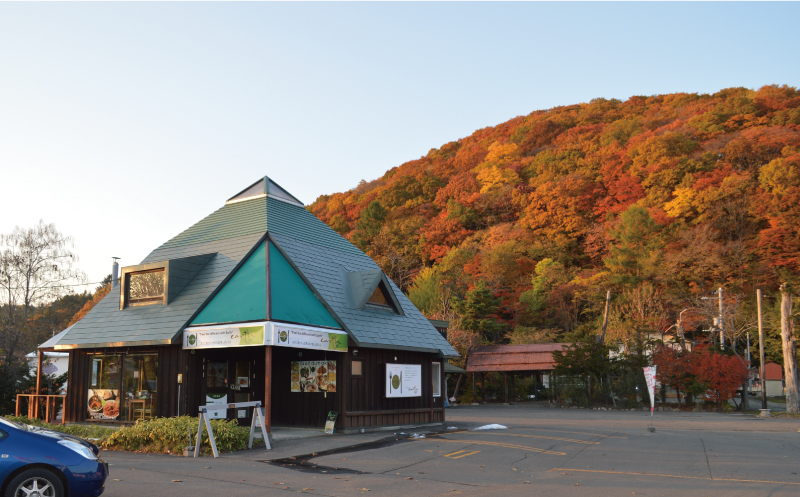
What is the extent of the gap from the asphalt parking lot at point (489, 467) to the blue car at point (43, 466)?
153 cm

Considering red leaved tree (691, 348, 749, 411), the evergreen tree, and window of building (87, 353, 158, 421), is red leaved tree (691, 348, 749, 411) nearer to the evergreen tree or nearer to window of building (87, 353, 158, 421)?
the evergreen tree

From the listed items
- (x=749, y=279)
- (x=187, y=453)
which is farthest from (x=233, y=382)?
(x=749, y=279)

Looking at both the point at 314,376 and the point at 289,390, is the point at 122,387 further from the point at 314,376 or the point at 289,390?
the point at 314,376

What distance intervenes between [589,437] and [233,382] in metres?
10.6

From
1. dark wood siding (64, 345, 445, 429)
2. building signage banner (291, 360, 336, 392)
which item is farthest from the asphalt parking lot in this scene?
building signage banner (291, 360, 336, 392)

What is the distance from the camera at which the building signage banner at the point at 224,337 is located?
14.5 metres

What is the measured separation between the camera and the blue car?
6664mm

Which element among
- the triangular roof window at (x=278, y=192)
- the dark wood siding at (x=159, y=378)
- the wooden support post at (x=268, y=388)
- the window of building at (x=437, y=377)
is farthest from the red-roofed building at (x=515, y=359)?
the wooden support post at (x=268, y=388)

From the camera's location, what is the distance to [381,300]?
19672mm

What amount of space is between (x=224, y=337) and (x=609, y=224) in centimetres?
4061

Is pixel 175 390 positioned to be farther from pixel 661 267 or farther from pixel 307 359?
pixel 661 267

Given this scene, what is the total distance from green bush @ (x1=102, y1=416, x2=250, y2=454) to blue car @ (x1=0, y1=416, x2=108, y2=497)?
19.3 ft

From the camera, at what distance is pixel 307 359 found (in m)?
18.1

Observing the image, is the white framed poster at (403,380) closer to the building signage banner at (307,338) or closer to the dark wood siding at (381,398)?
the dark wood siding at (381,398)
